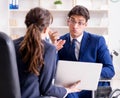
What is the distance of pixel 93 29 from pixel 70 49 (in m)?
2.65

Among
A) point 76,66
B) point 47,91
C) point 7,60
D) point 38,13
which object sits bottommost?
point 47,91

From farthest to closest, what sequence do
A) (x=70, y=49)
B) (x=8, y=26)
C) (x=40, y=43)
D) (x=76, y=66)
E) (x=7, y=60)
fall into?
(x=8, y=26)
(x=70, y=49)
(x=76, y=66)
(x=40, y=43)
(x=7, y=60)

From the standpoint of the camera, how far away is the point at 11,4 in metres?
4.57

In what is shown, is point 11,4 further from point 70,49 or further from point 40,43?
point 40,43

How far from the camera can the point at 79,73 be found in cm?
179

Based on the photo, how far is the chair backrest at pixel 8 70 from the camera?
4.50 ft

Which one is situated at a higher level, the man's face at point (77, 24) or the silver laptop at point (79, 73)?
the man's face at point (77, 24)

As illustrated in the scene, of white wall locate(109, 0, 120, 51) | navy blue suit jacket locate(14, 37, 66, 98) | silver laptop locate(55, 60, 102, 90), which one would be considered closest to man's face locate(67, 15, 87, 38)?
silver laptop locate(55, 60, 102, 90)

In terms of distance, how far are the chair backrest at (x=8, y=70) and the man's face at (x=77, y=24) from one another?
84 cm

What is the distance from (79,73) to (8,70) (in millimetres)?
564

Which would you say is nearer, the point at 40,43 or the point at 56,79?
the point at 40,43

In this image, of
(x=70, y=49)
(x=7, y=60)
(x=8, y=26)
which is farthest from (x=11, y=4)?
(x=7, y=60)

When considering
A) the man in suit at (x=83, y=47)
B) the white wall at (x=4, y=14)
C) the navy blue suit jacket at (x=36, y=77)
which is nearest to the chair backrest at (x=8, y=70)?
the navy blue suit jacket at (x=36, y=77)

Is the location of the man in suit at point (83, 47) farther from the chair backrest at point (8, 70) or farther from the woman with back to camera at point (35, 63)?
the chair backrest at point (8, 70)
